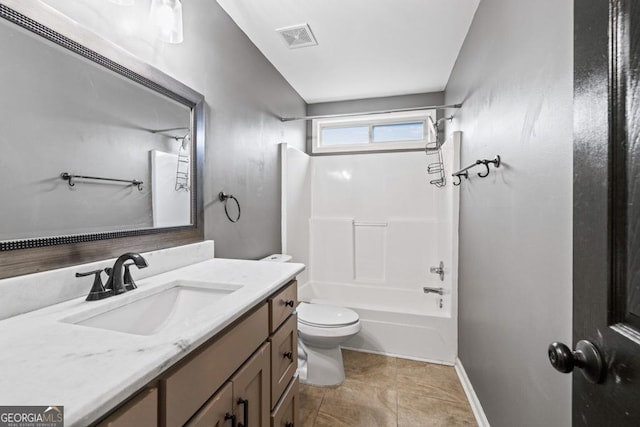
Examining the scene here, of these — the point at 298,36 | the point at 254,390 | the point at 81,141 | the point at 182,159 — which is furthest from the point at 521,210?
the point at 298,36

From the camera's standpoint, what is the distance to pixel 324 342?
1.95 metres

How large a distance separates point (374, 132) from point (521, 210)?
2343 mm

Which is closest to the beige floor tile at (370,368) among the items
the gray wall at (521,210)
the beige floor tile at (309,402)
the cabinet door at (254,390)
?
the beige floor tile at (309,402)

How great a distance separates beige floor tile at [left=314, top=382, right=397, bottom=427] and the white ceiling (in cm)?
249

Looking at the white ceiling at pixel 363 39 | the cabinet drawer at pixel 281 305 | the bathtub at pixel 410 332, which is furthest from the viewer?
the bathtub at pixel 410 332

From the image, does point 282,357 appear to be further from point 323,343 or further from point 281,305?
point 323,343

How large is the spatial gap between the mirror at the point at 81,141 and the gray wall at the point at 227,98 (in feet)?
0.36

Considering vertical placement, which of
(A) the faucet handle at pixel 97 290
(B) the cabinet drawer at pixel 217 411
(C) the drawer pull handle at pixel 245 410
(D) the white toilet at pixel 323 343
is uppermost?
(A) the faucet handle at pixel 97 290

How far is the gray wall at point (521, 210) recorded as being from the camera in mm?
882

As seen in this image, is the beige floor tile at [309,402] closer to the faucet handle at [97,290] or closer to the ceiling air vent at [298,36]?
the faucet handle at [97,290]

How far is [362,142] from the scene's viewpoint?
3.32m

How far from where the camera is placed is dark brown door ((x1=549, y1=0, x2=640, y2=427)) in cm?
41

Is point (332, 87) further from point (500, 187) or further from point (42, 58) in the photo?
point (42, 58)

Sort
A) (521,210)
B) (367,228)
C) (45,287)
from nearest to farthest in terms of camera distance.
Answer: (45,287), (521,210), (367,228)
